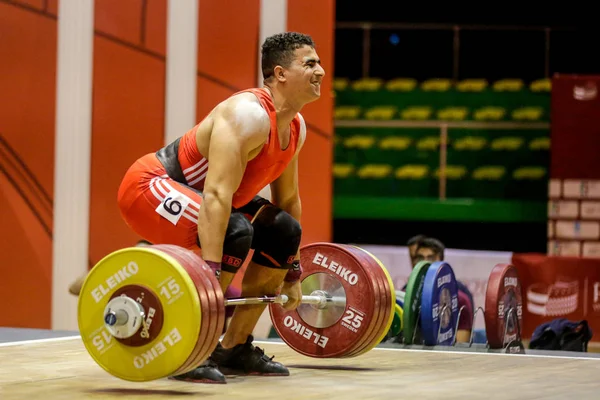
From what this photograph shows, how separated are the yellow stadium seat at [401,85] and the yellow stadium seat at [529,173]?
5.13ft

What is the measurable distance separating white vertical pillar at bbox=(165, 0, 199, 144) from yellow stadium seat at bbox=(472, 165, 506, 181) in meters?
5.07

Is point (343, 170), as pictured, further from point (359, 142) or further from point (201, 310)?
point (201, 310)

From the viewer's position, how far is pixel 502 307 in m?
4.72

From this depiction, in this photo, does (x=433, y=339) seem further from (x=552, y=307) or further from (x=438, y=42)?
(x=438, y=42)

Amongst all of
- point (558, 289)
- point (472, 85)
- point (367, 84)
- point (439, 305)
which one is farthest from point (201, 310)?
point (367, 84)

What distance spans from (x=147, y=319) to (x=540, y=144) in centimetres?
897

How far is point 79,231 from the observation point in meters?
7.07

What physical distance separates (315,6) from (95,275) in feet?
14.3

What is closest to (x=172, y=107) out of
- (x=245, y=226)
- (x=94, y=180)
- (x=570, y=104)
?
(x=94, y=180)

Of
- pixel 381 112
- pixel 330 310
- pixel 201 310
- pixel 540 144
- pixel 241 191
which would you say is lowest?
pixel 330 310

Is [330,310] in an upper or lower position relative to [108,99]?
lower

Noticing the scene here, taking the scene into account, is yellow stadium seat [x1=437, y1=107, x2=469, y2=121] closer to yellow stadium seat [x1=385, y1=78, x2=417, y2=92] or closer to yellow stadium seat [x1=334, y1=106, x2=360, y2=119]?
yellow stadium seat [x1=385, y1=78, x2=417, y2=92]

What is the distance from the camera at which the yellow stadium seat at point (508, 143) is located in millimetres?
11311

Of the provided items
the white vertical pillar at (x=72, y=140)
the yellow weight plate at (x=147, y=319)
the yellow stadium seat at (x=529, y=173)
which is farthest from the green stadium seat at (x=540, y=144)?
the yellow weight plate at (x=147, y=319)
